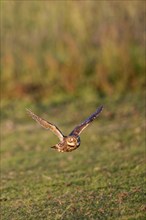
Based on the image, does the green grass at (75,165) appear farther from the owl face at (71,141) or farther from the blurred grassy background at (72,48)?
the blurred grassy background at (72,48)

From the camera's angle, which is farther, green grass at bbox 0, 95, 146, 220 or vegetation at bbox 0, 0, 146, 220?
vegetation at bbox 0, 0, 146, 220

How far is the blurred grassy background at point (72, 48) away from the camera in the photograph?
50.0 feet

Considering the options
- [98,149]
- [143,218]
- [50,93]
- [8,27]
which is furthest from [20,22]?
[143,218]

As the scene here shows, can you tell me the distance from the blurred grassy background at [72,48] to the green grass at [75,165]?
940 mm

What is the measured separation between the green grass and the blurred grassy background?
0.94 m

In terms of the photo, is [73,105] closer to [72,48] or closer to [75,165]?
[72,48]

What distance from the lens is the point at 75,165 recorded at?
10.0 meters

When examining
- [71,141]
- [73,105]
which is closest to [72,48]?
[73,105]

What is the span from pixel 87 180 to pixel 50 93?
20.8 feet

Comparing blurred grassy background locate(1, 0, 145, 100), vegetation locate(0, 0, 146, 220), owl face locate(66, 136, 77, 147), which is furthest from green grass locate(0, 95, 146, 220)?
blurred grassy background locate(1, 0, 145, 100)

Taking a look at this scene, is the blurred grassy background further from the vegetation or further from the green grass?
the green grass

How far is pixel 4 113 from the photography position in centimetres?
1396

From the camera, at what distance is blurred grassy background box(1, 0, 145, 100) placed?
50.0 feet

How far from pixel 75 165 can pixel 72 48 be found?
256 inches
